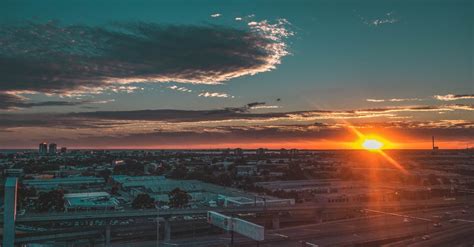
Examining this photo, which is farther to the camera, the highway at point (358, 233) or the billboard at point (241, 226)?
the highway at point (358, 233)

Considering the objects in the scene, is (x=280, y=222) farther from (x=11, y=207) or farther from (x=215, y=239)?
(x=11, y=207)

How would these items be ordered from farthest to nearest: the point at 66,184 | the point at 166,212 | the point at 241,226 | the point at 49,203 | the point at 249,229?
1. the point at 66,184
2. the point at 49,203
3. the point at 166,212
4. the point at 241,226
5. the point at 249,229

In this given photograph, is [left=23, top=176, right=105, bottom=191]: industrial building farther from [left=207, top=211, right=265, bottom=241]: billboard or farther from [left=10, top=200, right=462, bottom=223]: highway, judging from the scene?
[left=207, top=211, right=265, bottom=241]: billboard

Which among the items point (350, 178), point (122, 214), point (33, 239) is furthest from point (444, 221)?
point (350, 178)

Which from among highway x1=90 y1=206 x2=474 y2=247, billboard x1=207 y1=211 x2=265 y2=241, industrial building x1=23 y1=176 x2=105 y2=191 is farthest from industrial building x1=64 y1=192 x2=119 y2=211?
billboard x1=207 y1=211 x2=265 y2=241

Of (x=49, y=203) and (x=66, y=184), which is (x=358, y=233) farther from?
(x=66, y=184)

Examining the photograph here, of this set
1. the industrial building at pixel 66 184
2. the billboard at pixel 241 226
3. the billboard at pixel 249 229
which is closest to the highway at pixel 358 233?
the billboard at pixel 241 226

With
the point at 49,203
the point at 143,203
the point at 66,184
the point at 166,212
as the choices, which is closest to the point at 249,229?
the point at 166,212

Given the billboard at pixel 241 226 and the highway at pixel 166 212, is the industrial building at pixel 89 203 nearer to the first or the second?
the highway at pixel 166 212
